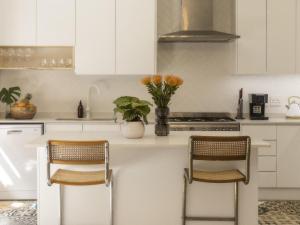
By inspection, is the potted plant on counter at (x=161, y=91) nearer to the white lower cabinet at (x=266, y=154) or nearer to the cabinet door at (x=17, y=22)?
the white lower cabinet at (x=266, y=154)

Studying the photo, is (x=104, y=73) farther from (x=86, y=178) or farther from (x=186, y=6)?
(x=86, y=178)

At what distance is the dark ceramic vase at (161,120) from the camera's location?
362 centimetres

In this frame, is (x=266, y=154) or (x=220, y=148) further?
(x=266, y=154)

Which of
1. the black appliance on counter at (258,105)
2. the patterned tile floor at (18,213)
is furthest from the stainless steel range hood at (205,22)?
the patterned tile floor at (18,213)

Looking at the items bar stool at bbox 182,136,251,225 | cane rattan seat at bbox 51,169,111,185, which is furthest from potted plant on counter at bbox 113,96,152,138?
bar stool at bbox 182,136,251,225

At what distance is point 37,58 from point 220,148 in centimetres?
318

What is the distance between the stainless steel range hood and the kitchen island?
6.75 feet

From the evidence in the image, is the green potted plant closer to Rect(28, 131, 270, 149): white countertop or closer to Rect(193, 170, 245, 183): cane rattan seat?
Rect(28, 131, 270, 149): white countertop

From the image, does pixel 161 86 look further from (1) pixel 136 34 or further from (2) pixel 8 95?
(2) pixel 8 95

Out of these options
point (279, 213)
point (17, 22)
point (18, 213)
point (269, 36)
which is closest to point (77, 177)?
point (18, 213)

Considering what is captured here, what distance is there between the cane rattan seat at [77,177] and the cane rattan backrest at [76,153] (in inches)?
5.2

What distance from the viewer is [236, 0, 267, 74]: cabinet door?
17.2 feet

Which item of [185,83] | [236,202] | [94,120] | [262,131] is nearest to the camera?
[236,202]

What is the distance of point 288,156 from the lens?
505cm
